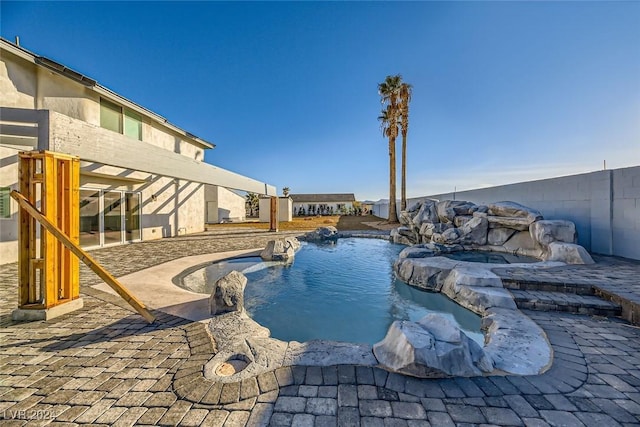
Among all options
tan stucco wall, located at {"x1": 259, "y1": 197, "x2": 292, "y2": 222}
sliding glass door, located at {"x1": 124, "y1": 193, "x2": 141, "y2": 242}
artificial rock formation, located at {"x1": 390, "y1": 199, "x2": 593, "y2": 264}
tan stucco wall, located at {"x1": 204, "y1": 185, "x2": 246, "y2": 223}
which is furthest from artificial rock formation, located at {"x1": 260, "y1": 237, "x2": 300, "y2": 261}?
tan stucco wall, located at {"x1": 204, "y1": 185, "x2": 246, "y2": 223}

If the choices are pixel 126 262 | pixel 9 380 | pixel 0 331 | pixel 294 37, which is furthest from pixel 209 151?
pixel 9 380

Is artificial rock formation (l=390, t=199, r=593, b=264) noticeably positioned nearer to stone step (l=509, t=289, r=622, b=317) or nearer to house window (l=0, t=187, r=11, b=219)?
stone step (l=509, t=289, r=622, b=317)

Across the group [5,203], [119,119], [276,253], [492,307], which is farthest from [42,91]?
[492,307]

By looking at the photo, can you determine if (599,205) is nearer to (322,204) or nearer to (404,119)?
(404,119)

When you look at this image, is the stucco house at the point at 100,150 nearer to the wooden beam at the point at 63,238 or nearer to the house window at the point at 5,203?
the house window at the point at 5,203

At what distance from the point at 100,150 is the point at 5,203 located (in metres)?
4.42

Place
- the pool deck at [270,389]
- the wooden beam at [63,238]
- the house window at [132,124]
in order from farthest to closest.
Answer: the house window at [132,124] < the wooden beam at [63,238] < the pool deck at [270,389]

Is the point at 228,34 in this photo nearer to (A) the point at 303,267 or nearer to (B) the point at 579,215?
(A) the point at 303,267

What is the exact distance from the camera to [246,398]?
2.08 m

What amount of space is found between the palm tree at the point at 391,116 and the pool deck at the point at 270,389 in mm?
17749

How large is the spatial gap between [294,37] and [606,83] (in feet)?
36.2

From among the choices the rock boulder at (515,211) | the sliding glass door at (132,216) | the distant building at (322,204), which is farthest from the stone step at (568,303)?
the distant building at (322,204)

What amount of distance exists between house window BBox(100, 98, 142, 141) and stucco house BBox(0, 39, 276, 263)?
0.11ft

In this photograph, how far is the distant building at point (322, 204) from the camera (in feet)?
148
